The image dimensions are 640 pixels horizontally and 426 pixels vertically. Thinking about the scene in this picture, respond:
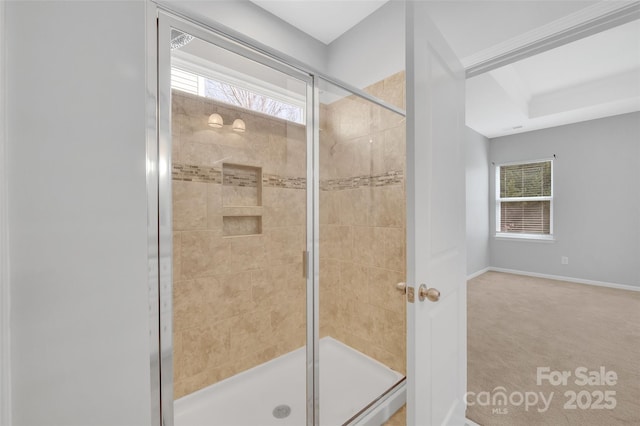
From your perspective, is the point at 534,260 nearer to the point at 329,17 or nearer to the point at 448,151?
the point at 448,151

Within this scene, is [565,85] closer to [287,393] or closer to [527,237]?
[527,237]

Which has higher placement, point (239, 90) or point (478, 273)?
point (239, 90)

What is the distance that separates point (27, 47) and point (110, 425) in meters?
0.87

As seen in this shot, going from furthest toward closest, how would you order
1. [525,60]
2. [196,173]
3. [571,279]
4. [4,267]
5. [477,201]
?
[477,201] → [571,279] → [525,60] → [196,173] → [4,267]

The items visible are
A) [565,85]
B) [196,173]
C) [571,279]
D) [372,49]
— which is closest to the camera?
[196,173]

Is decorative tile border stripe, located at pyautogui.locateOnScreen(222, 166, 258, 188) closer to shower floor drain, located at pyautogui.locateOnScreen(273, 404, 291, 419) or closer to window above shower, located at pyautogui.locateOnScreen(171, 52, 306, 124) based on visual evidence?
window above shower, located at pyautogui.locateOnScreen(171, 52, 306, 124)

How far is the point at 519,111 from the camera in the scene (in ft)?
12.5

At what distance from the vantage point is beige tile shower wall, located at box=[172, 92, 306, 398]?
4.99 ft

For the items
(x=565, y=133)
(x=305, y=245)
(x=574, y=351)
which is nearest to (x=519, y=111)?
(x=565, y=133)

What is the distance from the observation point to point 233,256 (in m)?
1.76

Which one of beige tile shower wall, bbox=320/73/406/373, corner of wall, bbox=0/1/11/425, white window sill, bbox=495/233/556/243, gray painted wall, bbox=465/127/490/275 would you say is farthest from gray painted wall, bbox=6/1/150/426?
white window sill, bbox=495/233/556/243

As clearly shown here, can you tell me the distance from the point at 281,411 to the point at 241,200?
131 cm

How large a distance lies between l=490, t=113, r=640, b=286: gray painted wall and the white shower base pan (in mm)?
4470

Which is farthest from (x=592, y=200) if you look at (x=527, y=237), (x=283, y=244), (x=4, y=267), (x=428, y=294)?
(x=4, y=267)
